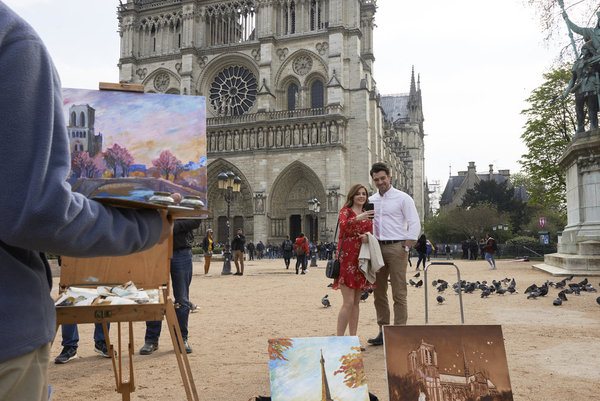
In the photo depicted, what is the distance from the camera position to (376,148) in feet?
109

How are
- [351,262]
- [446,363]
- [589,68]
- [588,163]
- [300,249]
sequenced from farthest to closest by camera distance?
[300,249]
[589,68]
[588,163]
[351,262]
[446,363]

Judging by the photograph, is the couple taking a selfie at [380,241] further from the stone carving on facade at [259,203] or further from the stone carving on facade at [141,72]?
the stone carving on facade at [141,72]

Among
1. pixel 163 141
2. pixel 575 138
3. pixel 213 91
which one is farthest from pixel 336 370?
pixel 213 91

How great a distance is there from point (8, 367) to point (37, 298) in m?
0.17

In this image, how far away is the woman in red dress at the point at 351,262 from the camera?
4.39 meters

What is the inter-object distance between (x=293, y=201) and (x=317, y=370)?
99.4 feet

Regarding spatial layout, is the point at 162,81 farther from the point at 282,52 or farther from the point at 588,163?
the point at 588,163

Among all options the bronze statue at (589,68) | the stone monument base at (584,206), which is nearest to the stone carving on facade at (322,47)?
the bronze statue at (589,68)

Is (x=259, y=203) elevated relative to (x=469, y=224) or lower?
elevated

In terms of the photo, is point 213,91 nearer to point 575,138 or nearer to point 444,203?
point 575,138

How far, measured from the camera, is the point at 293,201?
33.0m

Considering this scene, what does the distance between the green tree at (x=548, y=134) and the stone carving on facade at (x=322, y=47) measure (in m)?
13.7

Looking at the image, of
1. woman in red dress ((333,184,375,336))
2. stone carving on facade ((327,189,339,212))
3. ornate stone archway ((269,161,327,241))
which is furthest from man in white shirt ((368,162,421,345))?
ornate stone archway ((269,161,327,241))

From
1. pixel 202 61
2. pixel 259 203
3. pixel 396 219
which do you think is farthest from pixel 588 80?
pixel 202 61
